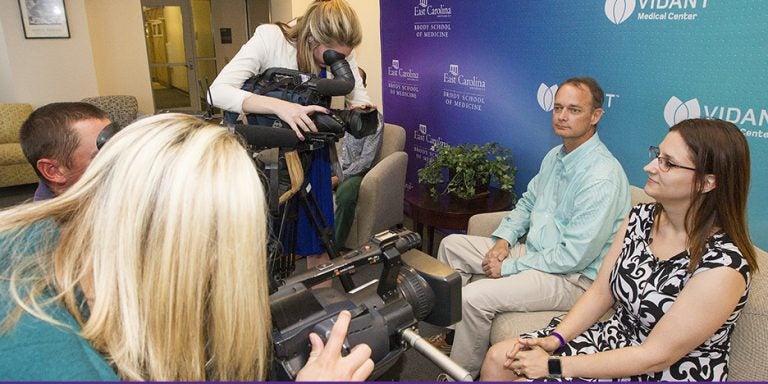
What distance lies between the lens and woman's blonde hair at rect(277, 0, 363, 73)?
1.70 meters

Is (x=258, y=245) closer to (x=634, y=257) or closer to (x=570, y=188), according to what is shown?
(x=634, y=257)

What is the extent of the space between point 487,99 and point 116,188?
2.48 m

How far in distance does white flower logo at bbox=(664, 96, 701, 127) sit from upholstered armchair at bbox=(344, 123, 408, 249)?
150 centimetres

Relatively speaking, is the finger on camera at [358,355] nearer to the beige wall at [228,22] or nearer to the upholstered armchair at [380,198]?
the upholstered armchair at [380,198]

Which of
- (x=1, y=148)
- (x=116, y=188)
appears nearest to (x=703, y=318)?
(x=116, y=188)

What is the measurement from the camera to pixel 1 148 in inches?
190

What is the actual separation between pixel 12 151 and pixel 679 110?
18.7 ft

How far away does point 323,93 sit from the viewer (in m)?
1.68

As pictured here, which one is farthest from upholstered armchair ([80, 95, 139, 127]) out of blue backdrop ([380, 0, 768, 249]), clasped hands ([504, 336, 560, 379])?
clasped hands ([504, 336, 560, 379])

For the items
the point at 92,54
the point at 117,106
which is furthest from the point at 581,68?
the point at 92,54

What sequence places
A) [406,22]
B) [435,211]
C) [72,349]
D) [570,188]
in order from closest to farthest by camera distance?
[72,349] → [570,188] → [435,211] → [406,22]

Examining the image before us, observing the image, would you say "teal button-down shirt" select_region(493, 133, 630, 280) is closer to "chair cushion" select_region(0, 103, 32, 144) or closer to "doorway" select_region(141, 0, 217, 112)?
"chair cushion" select_region(0, 103, 32, 144)

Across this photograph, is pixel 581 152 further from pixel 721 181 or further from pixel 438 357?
pixel 438 357

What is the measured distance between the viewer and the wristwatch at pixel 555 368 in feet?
4.46
